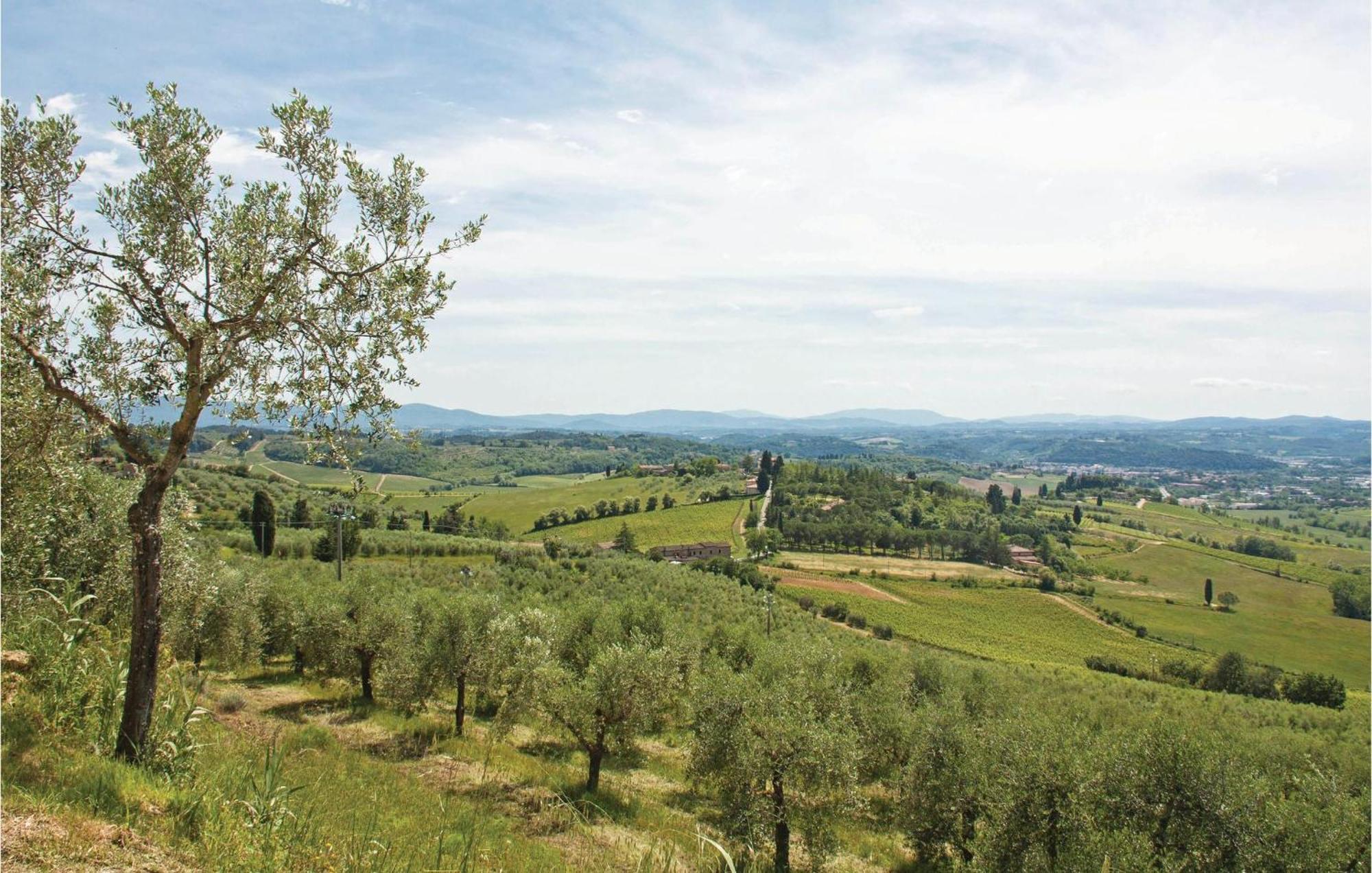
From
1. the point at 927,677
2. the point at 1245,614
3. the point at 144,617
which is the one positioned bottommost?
the point at 1245,614

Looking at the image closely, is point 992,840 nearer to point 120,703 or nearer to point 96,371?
point 120,703

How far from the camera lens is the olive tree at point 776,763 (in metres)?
23.0

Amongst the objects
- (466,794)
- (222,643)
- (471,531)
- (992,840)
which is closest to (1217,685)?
(992,840)

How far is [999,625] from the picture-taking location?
3905 inches

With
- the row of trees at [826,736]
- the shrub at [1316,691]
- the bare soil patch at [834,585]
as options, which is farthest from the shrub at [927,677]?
the shrub at [1316,691]

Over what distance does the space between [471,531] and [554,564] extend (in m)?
46.4

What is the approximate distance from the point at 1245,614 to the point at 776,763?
13668 centimetres

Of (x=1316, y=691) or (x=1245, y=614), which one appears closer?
(x=1316, y=691)

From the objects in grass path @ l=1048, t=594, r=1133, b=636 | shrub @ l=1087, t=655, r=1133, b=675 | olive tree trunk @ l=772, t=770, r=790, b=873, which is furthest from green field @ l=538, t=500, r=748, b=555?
olive tree trunk @ l=772, t=770, r=790, b=873

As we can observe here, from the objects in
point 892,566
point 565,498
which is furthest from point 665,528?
point 892,566

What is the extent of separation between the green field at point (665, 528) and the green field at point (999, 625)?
3038 cm

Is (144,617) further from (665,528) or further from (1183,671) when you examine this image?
(665,528)

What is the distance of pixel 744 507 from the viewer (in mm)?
169375

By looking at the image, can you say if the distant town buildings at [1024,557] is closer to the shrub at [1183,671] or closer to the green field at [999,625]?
the green field at [999,625]
